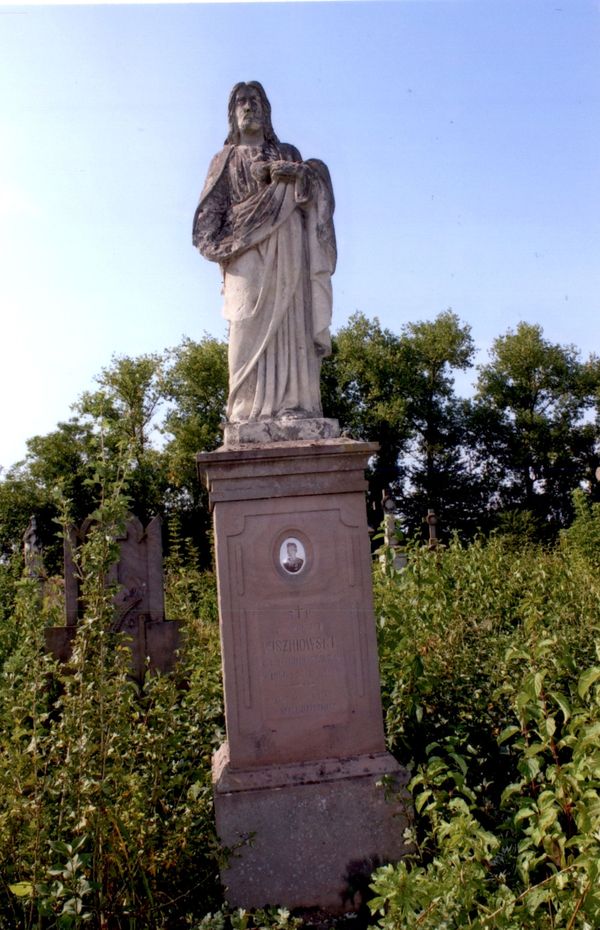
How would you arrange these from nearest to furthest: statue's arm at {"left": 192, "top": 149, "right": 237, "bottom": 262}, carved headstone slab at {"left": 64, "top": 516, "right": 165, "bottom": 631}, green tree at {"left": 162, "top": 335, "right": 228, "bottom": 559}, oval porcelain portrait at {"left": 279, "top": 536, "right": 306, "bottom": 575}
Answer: oval porcelain portrait at {"left": 279, "top": 536, "right": 306, "bottom": 575} → statue's arm at {"left": 192, "top": 149, "right": 237, "bottom": 262} → carved headstone slab at {"left": 64, "top": 516, "right": 165, "bottom": 631} → green tree at {"left": 162, "top": 335, "right": 228, "bottom": 559}

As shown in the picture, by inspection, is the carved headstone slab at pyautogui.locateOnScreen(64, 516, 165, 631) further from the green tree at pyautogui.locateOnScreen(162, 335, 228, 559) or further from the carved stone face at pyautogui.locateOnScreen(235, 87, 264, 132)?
the green tree at pyautogui.locateOnScreen(162, 335, 228, 559)

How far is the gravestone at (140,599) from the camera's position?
24.8 ft

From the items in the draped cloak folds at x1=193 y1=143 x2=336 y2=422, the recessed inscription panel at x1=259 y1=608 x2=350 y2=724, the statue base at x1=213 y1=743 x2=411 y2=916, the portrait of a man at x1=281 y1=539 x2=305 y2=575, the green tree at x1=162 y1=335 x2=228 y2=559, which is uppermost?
the green tree at x1=162 y1=335 x2=228 y2=559

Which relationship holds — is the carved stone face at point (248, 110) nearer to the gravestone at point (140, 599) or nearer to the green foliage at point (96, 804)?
the green foliage at point (96, 804)

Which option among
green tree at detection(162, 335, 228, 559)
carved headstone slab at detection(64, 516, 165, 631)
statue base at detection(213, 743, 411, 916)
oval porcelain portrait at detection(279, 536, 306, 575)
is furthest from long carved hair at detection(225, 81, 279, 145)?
green tree at detection(162, 335, 228, 559)

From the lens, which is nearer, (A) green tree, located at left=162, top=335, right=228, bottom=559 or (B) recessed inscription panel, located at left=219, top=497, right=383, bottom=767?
(B) recessed inscription panel, located at left=219, top=497, right=383, bottom=767

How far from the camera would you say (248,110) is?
5.11 metres

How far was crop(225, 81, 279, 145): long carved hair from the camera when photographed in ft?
16.9

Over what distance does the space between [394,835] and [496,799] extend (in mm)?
709

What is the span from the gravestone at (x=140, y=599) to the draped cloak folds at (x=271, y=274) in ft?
10.7

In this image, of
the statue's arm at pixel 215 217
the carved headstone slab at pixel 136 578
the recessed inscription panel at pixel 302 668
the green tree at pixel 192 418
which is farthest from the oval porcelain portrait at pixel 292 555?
the green tree at pixel 192 418

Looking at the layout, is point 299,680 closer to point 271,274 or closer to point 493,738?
point 493,738

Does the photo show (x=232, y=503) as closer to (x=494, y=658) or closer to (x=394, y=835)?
(x=394, y=835)

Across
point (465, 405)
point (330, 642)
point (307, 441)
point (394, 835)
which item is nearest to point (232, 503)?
point (307, 441)
